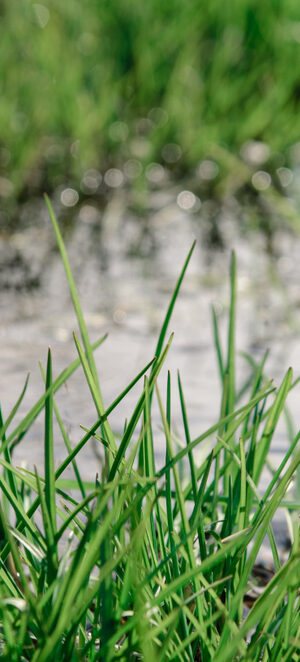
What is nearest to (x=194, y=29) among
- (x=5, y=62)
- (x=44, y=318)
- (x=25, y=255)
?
(x=5, y=62)

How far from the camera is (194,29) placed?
3410mm

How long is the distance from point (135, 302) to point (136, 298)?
0.02 m

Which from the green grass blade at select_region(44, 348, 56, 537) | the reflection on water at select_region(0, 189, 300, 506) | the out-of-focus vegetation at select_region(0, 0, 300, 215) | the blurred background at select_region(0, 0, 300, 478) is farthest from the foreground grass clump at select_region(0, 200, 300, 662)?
the out-of-focus vegetation at select_region(0, 0, 300, 215)

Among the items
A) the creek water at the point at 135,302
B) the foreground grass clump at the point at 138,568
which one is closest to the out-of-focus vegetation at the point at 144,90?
the creek water at the point at 135,302

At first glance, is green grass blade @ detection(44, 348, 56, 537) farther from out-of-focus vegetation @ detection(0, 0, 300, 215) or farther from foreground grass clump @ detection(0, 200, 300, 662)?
out-of-focus vegetation @ detection(0, 0, 300, 215)

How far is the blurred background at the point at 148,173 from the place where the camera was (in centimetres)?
170

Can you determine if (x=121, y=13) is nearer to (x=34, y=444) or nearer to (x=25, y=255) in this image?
(x=25, y=255)

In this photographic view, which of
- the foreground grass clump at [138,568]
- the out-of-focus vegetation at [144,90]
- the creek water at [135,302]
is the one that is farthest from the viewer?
the out-of-focus vegetation at [144,90]

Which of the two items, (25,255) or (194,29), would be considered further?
(194,29)

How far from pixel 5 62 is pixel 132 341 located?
1.86 metres

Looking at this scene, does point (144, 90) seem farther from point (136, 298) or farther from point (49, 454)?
point (49, 454)

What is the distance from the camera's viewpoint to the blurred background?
1.70 metres

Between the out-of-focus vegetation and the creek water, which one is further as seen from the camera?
the out-of-focus vegetation

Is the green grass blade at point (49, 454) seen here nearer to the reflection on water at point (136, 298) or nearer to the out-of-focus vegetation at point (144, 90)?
the reflection on water at point (136, 298)
